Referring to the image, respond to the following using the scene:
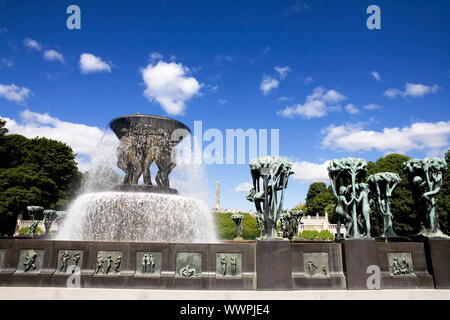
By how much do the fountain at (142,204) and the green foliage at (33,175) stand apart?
30.8 m

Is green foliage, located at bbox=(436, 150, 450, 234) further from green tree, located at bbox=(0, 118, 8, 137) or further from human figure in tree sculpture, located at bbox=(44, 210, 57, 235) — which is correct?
green tree, located at bbox=(0, 118, 8, 137)

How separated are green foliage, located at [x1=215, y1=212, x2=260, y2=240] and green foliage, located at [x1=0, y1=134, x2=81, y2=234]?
76.9 feet

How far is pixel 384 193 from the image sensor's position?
10.6 m

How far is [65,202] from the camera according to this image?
137ft

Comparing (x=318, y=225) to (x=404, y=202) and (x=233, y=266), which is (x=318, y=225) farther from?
(x=233, y=266)

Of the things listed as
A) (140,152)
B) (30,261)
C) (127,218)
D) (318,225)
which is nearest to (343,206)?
(127,218)

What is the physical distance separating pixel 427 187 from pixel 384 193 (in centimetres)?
280

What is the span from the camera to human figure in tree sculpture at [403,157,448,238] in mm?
7582

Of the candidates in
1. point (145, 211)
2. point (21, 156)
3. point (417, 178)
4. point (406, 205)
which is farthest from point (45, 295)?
point (21, 156)

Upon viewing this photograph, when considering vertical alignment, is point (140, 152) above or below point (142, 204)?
above

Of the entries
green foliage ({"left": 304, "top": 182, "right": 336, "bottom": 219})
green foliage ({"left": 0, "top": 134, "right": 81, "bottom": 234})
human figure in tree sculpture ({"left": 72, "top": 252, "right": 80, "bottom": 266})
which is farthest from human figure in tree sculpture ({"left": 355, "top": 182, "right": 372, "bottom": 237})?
green foliage ({"left": 304, "top": 182, "right": 336, "bottom": 219})
